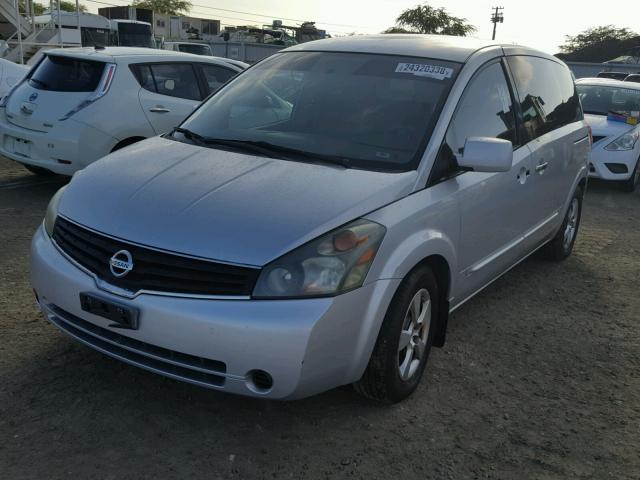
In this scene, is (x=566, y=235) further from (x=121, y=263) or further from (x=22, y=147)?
(x=22, y=147)

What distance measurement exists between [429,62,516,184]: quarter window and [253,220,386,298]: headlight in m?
0.73

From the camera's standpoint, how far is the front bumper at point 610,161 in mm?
9352

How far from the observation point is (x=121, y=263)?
2.73m

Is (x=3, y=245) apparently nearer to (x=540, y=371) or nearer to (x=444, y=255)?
(x=444, y=255)

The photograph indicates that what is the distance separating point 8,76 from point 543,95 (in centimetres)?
755

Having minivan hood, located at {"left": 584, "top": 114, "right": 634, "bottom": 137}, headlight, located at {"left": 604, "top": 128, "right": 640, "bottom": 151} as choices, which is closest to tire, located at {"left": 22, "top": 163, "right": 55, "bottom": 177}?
minivan hood, located at {"left": 584, "top": 114, "right": 634, "bottom": 137}

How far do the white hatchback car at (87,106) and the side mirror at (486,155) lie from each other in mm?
4311

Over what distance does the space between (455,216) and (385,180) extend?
514mm

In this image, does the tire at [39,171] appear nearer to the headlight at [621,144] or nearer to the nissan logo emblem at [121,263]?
the nissan logo emblem at [121,263]

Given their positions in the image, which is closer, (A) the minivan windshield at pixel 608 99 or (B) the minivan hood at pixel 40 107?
(B) the minivan hood at pixel 40 107

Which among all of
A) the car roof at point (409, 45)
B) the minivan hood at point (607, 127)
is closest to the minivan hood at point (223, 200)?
the car roof at point (409, 45)

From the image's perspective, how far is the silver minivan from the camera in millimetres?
2609

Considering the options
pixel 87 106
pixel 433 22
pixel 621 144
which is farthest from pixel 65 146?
pixel 433 22

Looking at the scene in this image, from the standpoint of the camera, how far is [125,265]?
2725mm
